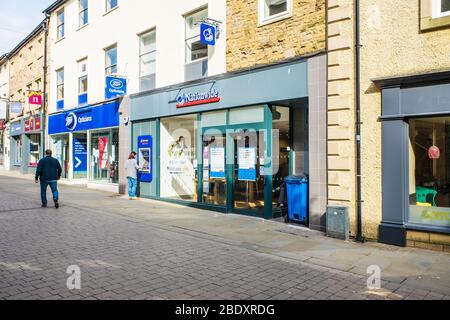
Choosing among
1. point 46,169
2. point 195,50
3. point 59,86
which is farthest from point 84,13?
point 46,169

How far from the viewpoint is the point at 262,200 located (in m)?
10.2

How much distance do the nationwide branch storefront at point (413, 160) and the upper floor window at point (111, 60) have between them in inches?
491

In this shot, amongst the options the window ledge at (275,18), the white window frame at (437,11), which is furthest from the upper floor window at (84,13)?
the white window frame at (437,11)

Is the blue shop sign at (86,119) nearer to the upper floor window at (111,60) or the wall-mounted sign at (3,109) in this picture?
the upper floor window at (111,60)

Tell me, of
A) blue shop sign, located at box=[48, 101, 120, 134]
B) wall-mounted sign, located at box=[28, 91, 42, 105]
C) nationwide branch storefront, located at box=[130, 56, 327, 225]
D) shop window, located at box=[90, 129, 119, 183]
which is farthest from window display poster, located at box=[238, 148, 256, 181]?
wall-mounted sign, located at box=[28, 91, 42, 105]

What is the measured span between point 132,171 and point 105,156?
404 cm

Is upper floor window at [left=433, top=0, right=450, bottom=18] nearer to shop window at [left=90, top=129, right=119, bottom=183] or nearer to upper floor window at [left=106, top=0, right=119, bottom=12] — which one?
shop window at [left=90, top=129, right=119, bottom=183]

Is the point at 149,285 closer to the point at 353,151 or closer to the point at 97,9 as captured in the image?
the point at 353,151

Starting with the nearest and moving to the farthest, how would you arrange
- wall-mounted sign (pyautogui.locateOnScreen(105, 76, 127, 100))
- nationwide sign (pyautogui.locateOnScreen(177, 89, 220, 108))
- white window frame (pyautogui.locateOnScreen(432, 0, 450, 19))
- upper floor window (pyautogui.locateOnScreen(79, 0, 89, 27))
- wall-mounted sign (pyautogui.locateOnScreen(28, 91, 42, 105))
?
1. white window frame (pyautogui.locateOnScreen(432, 0, 450, 19))
2. nationwide sign (pyautogui.locateOnScreen(177, 89, 220, 108))
3. wall-mounted sign (pyautogui.locateOnScreen(105, 76, 127, 100))
4. upper floor window (pyautogui.locateOnScreen(79, 0, 89, 27))
5. wall-mounted sign (pyautogui.locateOnScreen(28, 91, 42, 105))

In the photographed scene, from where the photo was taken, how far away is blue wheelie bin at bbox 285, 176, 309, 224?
9250 mm

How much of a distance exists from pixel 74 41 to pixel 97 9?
295cm

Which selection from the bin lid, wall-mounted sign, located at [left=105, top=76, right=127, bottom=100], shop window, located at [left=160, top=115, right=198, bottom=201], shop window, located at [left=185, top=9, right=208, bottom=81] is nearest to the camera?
the bin lid

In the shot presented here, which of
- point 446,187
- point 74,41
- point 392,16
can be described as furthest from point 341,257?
point 74,41

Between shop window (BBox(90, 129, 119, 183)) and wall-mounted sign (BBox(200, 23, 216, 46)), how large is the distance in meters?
7.15
